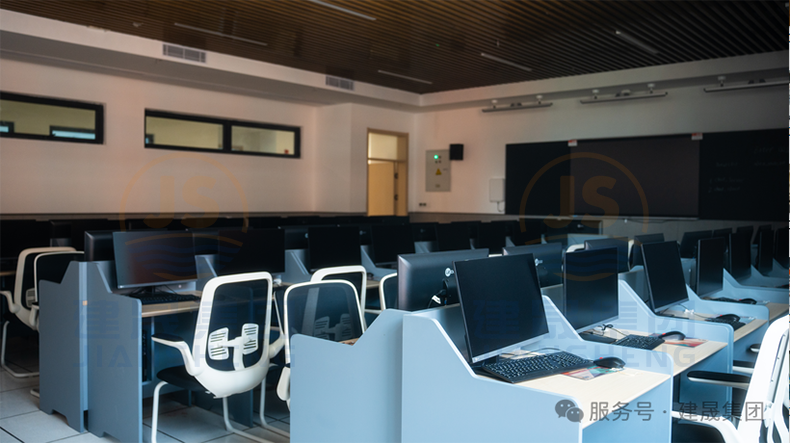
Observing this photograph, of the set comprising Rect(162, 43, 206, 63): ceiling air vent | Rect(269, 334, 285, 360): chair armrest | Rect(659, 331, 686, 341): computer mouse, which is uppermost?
Rect(162, 43, 206, 63): ceiling air vent

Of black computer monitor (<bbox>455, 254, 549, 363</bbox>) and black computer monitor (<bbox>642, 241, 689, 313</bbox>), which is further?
black computer monitor (<bbox>642, 241, 689, 313</bbox>)

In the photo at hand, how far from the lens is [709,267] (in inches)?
145

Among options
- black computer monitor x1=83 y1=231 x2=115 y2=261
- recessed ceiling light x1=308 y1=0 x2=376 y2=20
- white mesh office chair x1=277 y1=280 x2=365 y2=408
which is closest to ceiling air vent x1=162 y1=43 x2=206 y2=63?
recessed ceiling light x1=308 y1=0 x2=376 y2=20

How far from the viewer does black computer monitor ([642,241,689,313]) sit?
10.2ft

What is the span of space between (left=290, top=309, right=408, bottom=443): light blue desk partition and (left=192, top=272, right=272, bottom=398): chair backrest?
557mm

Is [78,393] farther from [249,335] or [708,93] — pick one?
[708,93]

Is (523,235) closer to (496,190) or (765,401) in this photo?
(496,190)

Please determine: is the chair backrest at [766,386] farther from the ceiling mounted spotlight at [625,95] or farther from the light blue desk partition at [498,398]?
the ceiling mounted spotlight at [625,95]

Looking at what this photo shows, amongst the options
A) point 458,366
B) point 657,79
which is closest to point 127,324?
point 458,366

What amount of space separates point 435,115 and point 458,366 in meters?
9.60

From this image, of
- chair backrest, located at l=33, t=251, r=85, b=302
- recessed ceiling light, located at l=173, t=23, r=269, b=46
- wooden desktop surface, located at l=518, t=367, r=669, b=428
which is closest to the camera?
wooden desktop surface, located at l=518, t=367, r=669, b=428

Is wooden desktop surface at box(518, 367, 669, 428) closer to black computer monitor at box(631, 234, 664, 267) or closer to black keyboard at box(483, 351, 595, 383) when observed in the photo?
black keyboard at box(483, 351, 595, 383)

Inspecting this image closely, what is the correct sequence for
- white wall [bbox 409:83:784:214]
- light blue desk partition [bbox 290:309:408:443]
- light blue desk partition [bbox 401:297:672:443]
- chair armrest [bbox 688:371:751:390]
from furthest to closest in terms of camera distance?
white wall [bbox 409:83:784:214]
chair armrest [bbox 688:371:751:390]
light blue desk partition [bbox 290:309:408:443]
light blue desk partition [bbox 401:297:672:443]

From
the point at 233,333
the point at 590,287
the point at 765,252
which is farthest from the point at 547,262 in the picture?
the point at 765,252
